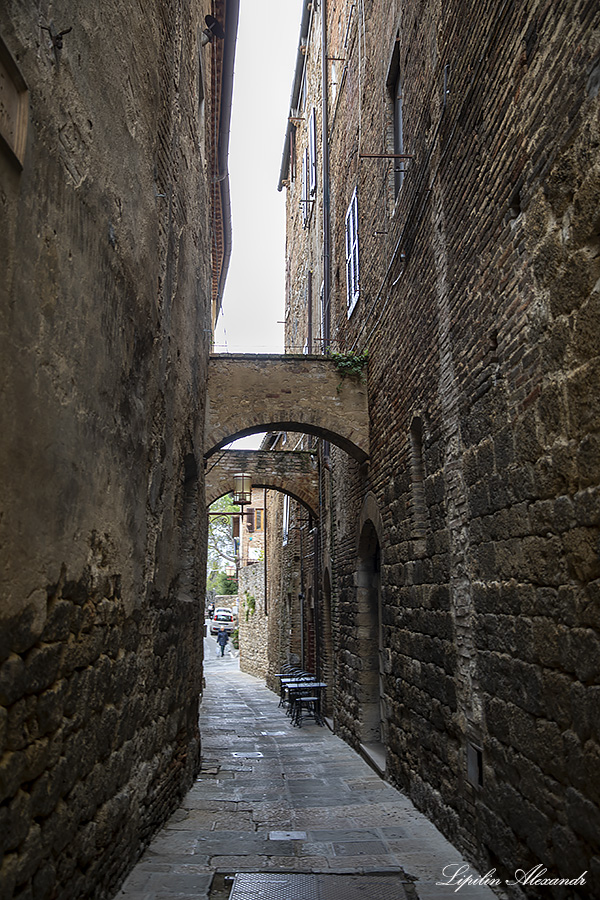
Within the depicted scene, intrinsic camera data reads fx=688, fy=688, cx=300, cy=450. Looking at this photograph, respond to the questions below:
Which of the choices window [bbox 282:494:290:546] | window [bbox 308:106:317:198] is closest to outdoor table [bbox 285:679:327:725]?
window [bbox 282:494:290:546]

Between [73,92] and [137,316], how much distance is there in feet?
4.94

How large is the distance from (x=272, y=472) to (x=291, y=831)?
9.14m

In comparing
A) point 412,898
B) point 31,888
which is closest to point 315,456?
point 412,898

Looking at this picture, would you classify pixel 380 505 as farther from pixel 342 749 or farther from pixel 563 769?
pixel 563 769

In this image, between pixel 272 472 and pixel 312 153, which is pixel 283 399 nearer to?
pixel 272 472

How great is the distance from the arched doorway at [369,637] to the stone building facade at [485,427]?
0.03 m

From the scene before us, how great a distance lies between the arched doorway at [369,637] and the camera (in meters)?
8.37

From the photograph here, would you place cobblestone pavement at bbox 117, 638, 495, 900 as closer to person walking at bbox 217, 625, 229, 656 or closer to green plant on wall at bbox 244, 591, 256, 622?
green plant on wall at bbox 244, 591, 256, 622

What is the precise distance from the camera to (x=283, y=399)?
8812mm

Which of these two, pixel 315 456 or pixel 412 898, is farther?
pixel 315 456

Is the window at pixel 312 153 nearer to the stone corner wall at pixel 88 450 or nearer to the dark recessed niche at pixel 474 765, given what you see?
the stone corner wall at pixel 88 450

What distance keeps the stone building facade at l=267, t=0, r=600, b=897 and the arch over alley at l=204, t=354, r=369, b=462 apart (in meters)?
0.34

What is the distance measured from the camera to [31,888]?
2529mm

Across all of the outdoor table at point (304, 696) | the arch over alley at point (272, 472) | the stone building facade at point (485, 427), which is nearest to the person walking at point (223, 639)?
the arch over alley at point (272, 472)
